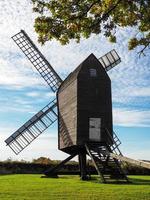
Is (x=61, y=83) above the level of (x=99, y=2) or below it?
above

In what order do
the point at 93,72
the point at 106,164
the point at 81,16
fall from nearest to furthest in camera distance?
the point at 81,16 < the point at 106,164 < the point at 93,72

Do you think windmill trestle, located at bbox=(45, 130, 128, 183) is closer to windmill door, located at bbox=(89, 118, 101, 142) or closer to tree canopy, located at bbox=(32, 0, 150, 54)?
windmill door, located at bbox=(89, 118, 101, 142)

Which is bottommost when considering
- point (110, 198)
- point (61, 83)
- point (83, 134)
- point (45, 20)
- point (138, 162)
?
point (110, 198)

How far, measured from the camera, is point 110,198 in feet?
55.6

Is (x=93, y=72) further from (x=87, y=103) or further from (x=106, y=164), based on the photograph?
(x=106, y=164)

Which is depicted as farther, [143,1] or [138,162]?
[138,162]

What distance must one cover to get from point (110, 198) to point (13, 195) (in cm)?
375

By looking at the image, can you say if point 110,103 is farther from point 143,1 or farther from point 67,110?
point 143,1

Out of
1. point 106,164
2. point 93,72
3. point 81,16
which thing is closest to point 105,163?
point 106,164

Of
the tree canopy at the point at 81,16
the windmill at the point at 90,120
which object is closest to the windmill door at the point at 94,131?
the windmill at the point at 90,120

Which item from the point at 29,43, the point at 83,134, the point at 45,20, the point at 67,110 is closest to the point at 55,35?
the point at 45,20

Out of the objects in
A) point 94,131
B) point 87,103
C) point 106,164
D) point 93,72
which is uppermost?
point 93,72

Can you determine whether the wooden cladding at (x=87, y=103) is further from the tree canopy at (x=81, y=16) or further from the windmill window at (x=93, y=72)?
the tree canopy at (x=81, y=16)

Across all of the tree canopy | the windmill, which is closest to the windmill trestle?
the windmill
